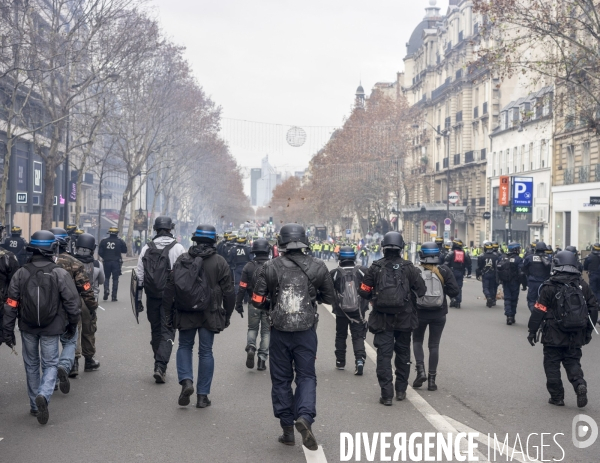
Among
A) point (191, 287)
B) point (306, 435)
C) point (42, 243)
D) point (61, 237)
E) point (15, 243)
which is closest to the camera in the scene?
point (306, 435)

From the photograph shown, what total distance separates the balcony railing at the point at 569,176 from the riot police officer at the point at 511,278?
1102 inches

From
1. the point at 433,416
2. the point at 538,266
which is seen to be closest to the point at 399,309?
the point at 433,416

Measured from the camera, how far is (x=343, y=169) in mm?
63156

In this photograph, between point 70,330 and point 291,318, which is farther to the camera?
point 70,330

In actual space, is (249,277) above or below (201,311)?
above

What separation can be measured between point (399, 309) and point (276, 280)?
193cm

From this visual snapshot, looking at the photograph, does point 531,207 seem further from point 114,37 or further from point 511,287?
point 511,287

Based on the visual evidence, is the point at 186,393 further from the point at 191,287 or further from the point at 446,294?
the point at 446,294

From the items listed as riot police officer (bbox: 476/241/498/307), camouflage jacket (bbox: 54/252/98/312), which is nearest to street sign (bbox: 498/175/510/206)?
riot police officer (bbox: 476/241/498/307)

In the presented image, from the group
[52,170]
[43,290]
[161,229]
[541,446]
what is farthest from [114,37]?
[541,446]

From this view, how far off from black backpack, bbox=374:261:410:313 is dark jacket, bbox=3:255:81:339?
2808 mm

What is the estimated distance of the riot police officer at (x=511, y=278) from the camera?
16.8 metres

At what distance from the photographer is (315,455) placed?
6.29 metres

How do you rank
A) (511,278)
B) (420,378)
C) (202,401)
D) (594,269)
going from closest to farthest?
1. (202,401)
2. (420,378)
3. (511,278)
4. (594,269)
